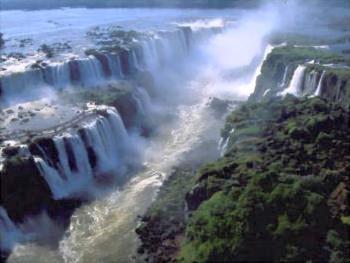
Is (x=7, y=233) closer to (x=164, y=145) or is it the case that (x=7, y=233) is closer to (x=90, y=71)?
(x=164, y=145)

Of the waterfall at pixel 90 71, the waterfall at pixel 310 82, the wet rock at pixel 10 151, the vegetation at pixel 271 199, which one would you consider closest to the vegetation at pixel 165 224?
the vegetation at pixel 271 199

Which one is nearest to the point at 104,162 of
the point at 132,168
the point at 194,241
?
the point at 132,168

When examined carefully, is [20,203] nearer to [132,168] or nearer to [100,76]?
[132,168]

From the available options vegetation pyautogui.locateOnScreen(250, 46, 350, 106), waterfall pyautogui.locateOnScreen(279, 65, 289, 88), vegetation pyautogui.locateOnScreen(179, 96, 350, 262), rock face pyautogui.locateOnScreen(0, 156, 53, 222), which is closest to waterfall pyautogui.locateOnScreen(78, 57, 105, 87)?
vegetation pyautogui.locateOnScreen(250, 46, 350, 106)

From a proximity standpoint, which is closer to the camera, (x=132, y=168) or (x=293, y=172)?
(x=293, y=172)

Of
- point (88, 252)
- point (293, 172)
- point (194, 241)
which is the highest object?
point (293, 172)

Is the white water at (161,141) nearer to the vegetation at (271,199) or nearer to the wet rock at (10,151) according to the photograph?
the vegetation at (271,199)

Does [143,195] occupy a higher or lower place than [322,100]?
lower
